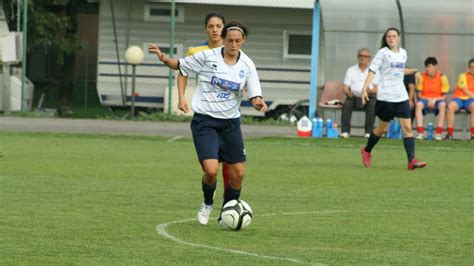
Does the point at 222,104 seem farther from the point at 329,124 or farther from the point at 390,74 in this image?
the point at 329,124

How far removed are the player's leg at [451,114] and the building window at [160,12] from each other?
9197mm

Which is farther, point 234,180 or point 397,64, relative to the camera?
point 397,64

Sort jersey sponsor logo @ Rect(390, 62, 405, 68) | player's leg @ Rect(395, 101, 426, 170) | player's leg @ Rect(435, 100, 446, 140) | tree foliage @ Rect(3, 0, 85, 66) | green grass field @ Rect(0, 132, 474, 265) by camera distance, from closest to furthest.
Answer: green grass field @ Rect(0, 132, 474, 265), player's leg @ Rect(395, 101, 426, 170), jersey sponsor logo @ Rect(390, 62, 405, 68), player's leg @ Rect(435, 100, 446, 140), tree foliage @ Rect(3, 0, 85, 66)

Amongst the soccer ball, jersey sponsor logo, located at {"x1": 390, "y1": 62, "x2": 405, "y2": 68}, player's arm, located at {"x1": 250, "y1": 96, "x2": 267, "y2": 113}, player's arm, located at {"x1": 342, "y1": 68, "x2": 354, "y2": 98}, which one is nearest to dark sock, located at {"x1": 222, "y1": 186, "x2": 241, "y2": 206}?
the soccer ball

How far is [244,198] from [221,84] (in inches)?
119

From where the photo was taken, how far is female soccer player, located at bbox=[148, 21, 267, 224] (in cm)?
1127

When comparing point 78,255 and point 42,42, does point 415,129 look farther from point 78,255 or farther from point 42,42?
point 78,255

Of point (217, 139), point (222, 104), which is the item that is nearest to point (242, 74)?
point (222, 104)

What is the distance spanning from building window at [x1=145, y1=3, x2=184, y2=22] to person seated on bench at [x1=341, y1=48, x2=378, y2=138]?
309 inches

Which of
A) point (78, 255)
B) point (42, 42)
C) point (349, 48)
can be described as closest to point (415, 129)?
point (349, 48)

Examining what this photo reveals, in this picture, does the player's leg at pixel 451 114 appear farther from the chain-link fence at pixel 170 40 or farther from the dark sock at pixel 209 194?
the dark sock at pixel 209 194

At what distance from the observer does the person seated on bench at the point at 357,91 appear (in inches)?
1042

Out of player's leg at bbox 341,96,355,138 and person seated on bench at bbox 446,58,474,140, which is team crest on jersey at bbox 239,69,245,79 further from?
person seated on bench at bbox 446,58,474,140

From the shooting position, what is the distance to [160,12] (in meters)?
33.8
